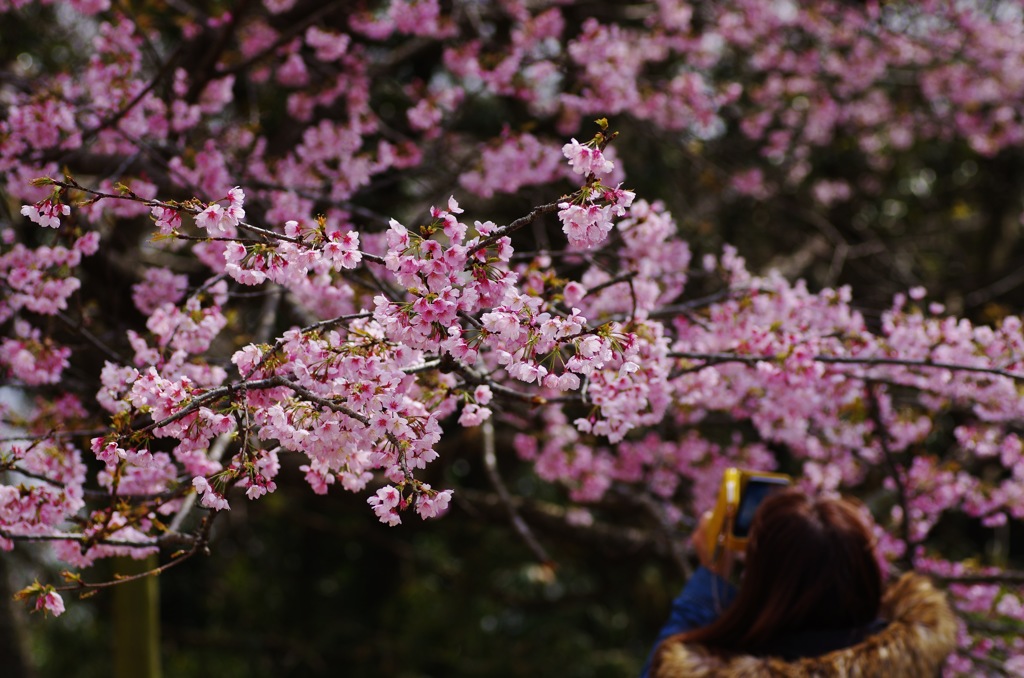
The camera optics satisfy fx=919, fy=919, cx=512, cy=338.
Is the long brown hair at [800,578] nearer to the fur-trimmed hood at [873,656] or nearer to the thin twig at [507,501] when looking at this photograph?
the fur-trimmed hood at [873,656]

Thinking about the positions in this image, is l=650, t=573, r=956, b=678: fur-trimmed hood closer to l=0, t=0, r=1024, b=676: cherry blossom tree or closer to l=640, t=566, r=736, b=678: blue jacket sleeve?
l=640, t=566, r=736, b=678: blue jacket sleeve

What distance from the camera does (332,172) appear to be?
342 centimetres

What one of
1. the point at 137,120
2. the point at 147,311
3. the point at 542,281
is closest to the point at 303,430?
the point at 542,281

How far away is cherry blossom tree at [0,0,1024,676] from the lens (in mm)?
1604

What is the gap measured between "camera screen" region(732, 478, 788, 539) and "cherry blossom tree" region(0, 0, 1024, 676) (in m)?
0.32

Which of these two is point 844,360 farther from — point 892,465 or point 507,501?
point 507,501

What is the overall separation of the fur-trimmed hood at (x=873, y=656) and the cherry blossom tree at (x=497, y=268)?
497mm

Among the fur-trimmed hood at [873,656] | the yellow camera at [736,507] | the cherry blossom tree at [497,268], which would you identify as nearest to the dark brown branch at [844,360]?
the cherry blossom tree at [497,268]

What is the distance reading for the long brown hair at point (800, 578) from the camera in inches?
73.7

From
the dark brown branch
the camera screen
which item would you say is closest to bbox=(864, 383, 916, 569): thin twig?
the dark brown branch

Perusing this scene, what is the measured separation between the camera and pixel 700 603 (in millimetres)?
2168

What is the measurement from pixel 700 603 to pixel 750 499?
27 cm

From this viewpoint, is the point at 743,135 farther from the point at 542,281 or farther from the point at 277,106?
the point at 542,281

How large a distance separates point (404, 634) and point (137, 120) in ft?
12.4
